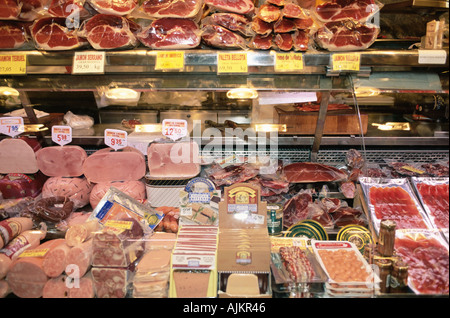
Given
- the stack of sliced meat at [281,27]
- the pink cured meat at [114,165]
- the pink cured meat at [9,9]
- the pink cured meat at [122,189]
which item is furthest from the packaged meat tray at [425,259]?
the pink cured meat at [9,9]

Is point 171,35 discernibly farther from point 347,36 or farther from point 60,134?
point 60,134

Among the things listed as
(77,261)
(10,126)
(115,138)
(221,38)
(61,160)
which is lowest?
(77,261)

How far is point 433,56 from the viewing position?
92.7 inches

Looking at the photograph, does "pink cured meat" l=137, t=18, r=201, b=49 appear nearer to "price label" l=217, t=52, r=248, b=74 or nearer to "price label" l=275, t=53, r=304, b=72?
"price label" l=217, t=52, r=248, b=74

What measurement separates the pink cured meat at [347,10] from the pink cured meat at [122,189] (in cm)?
210

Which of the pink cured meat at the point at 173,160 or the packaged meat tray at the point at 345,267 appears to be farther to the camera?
the pink cured meat at the point at 173,160

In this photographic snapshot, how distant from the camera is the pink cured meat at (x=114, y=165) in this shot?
10.0ft

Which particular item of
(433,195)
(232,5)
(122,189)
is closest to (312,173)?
(433,195)

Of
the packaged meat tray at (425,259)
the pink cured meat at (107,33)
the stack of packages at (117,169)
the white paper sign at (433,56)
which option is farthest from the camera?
the stack of packages at (117,169)

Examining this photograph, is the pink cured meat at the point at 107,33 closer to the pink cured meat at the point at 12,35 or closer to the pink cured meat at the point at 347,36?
the pink cured meat at the point at 12,35

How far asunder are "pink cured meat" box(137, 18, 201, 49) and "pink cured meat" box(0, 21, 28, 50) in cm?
98

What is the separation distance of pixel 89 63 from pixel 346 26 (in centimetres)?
191

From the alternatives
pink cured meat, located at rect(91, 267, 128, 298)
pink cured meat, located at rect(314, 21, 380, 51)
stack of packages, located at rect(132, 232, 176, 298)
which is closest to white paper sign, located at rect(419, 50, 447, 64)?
pink cured meat, located at rect(314, 21, 380, 51)
